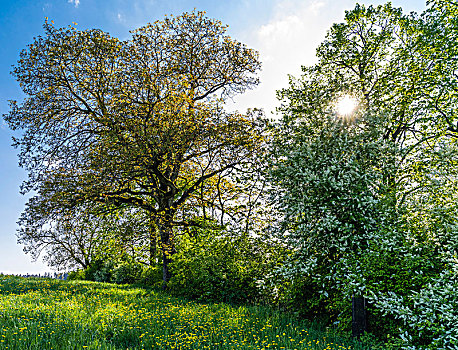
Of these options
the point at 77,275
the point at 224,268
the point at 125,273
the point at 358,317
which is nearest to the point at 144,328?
the point at 224,268

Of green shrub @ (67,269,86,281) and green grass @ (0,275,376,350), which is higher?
green grass @ (0,275,376,350)

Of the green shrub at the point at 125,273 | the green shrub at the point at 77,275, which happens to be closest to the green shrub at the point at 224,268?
the green shrub at the point at 125,273

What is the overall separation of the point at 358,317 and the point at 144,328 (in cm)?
538

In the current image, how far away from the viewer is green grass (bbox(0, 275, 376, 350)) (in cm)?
604

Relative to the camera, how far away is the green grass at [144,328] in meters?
6.04

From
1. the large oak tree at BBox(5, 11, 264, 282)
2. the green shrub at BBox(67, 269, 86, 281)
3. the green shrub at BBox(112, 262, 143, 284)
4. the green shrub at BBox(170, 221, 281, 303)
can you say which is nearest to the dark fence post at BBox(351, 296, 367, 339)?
the green shrub at BBox(170, 221, 281, 303)

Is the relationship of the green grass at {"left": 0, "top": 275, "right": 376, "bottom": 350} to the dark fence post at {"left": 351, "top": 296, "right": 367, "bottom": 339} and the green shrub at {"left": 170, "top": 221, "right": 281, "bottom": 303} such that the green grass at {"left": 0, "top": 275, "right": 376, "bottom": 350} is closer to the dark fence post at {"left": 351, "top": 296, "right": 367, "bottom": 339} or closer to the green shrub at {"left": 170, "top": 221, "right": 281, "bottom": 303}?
the dark fence post at {"left": 351, "top": 296, "right": 367, "bottom": 339}

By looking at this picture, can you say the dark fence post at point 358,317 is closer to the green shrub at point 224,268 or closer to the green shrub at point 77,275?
the green shrub at point 224,268

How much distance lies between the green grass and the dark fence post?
76cm

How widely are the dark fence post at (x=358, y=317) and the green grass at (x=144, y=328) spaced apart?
29.8 inches

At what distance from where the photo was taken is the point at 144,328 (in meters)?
7.22

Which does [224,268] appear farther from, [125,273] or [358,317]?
[125,273]

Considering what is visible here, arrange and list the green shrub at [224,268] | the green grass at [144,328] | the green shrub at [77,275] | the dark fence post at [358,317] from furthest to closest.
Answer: the green shrub at [77,275] < the green shrub at [224,268] < the dark fence post at [358,317] < the green grass at [144,328]

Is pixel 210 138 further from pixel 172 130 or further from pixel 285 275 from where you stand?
pixel 285 275
